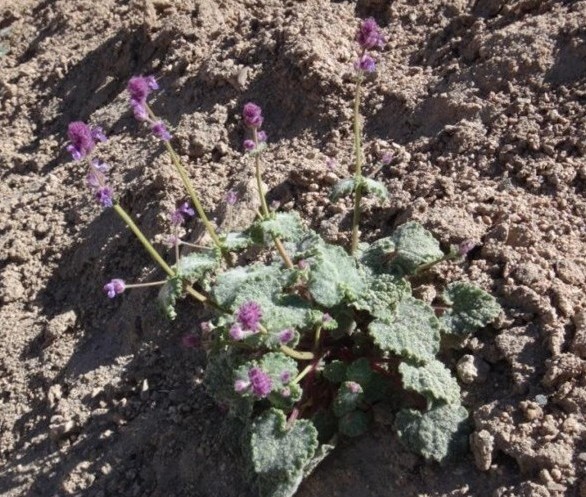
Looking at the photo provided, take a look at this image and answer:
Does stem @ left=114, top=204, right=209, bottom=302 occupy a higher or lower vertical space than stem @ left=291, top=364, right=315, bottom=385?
higher

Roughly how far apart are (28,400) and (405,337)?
220 cm

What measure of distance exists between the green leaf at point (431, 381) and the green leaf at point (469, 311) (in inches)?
8.8

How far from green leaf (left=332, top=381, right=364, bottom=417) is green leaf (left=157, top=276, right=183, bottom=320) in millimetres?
786

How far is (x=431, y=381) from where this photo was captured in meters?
3.46

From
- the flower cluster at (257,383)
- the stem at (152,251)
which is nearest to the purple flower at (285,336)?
the flower cluster at (257,383)

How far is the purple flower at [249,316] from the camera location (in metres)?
3.19

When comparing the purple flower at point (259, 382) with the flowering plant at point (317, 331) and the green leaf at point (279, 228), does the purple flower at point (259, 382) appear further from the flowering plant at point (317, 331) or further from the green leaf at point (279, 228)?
the green leaf at point (279, 228)

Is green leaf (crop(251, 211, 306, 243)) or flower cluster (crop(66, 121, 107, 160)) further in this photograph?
green leaf (crop(251, 211, 306, 243))

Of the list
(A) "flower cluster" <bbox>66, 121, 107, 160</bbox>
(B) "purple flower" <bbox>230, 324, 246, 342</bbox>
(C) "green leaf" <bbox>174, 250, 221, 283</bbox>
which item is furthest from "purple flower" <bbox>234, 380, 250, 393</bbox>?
(A) "flower cluster" <bbox>66, 121, 107, 160</bbox>

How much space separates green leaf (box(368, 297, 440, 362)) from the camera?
11.5ft

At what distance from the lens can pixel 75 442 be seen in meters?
4.20

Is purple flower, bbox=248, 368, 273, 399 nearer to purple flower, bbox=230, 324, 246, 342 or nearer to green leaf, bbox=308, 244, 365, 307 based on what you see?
purple flower, bbox=230, 324, 246, 342

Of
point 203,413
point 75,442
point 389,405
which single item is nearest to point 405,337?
point 389,405

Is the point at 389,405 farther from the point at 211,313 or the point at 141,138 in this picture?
the point at 141,138
